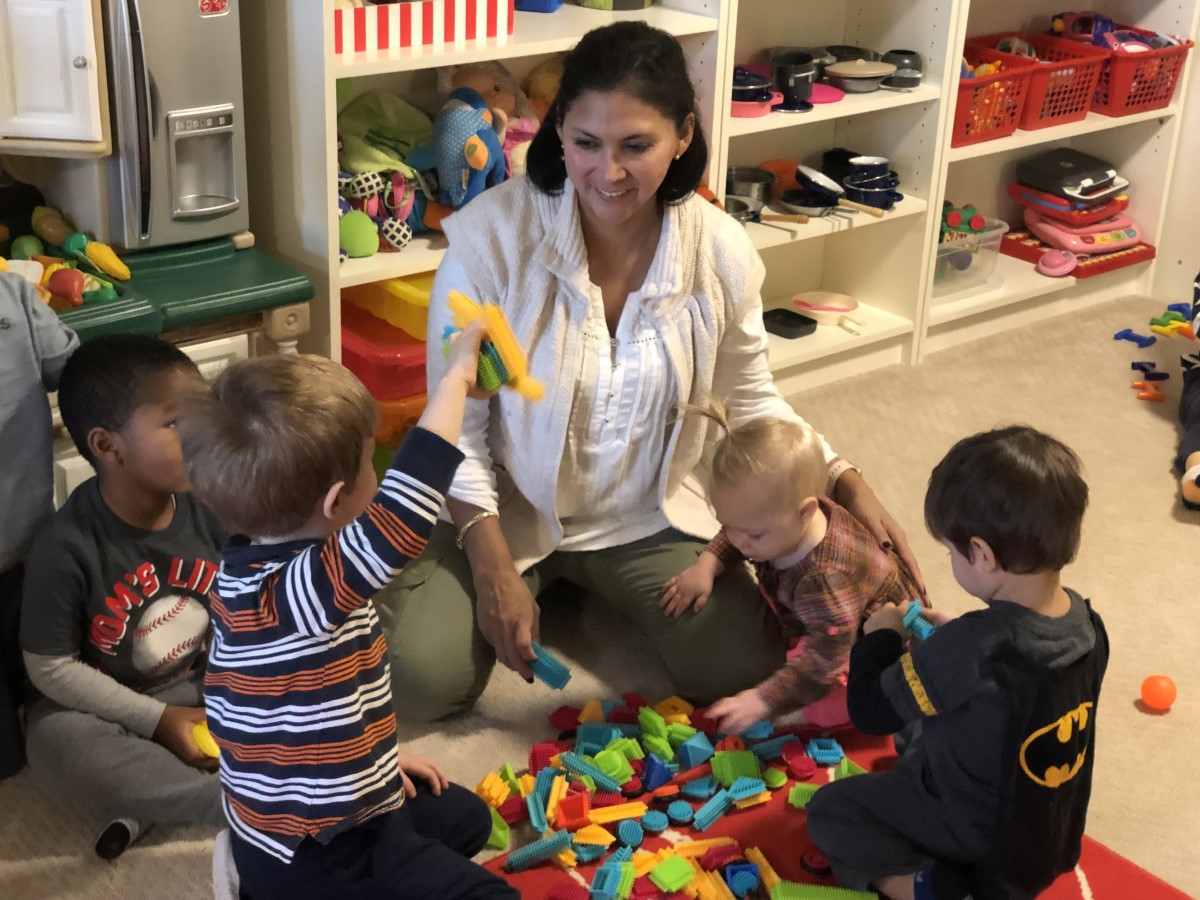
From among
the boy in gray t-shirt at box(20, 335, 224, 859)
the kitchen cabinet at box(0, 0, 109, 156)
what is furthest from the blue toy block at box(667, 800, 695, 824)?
the kitchen cabinet at box(0, 0, 109, 156)

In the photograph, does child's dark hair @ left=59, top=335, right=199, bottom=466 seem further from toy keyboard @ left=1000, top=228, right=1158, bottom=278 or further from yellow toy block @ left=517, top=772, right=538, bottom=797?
toy keyboard @ left=1000, top=228, right=1158, bottom=278

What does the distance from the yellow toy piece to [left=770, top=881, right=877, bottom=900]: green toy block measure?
0.70 m

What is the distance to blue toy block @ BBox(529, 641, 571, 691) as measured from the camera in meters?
1.76

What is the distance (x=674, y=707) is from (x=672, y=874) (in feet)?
1.10

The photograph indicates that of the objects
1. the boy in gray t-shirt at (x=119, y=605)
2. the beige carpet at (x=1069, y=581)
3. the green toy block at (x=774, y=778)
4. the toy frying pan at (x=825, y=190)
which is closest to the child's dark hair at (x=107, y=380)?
the boy in gray t-shirt at (x=119, y=605)

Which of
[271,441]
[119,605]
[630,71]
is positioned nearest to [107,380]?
[119,605]

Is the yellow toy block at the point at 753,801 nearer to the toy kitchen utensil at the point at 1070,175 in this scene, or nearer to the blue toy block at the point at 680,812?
the blue toy block at the point at 680,812

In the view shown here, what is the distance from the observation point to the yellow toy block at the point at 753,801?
1684 mm

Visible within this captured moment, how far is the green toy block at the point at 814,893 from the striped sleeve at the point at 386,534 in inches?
25.7

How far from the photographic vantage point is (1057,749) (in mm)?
1355

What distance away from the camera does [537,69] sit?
2.48 meters

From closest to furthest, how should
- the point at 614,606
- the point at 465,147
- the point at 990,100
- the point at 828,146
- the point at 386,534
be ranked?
the point at 386,534
the point at 614,606
the point at 465,147
the point at 990,100
the point at 828,146

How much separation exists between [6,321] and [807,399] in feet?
5.56

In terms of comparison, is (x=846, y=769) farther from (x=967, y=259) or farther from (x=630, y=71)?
(x=967, y=259)
